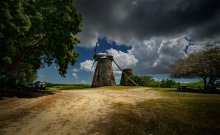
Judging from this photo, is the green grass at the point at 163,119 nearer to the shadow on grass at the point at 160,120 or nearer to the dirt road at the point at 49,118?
the shadow on grass at the point at 160,120

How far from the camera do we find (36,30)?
26.9 meters

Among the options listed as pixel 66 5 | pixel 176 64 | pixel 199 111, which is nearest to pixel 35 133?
pixel 199 111

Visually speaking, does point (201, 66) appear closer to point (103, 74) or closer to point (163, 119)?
point (103, 74)

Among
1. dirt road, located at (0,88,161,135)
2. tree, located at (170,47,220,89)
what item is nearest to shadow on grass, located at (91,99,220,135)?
dirt road, located at (0,88,161,135)

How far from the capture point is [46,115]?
52.1 feet

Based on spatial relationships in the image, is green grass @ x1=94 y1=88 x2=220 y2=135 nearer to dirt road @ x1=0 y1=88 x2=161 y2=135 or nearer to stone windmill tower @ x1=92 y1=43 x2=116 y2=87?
dirt road @ x1=0 y1=88 x2=161 y2=135

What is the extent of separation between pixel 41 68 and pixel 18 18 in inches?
780

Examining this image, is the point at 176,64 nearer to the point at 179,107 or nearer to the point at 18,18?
the point at 179,107

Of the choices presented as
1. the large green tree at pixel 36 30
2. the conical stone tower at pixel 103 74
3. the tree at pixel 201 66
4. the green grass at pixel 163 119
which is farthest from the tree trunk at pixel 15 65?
the tree at pixel 201 66

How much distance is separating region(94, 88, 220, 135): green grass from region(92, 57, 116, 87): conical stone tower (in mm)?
32552

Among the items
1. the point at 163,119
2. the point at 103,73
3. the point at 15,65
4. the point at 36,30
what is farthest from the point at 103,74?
the point at 163,119

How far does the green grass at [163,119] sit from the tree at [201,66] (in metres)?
20.7

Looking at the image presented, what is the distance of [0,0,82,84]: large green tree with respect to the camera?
66.2ft

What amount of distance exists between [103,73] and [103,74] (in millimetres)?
282
